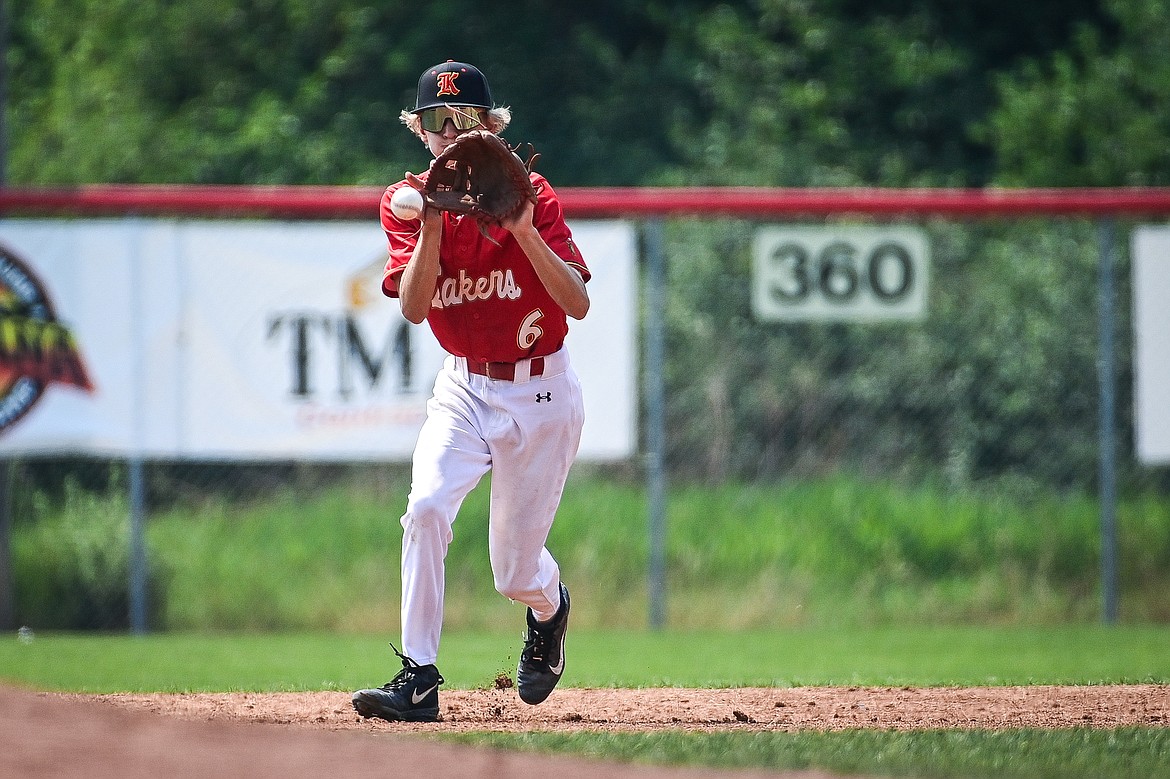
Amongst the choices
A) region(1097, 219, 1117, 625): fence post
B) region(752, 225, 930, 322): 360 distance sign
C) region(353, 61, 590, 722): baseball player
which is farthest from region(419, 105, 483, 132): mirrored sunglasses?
region(1097, 219, 1117, 625): fence post

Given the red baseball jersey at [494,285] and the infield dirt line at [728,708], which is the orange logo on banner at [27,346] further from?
the red baseball jersey at [494,285]

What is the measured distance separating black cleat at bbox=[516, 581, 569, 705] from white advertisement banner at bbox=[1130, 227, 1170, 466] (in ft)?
15.2

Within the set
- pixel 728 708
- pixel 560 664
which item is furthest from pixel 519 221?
pixel 728 708

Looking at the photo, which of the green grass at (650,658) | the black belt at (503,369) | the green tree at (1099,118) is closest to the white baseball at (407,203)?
the black belt at (503,369)

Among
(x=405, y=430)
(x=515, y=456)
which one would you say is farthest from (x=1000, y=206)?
(x=515, y=456)

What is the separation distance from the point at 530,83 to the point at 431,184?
40.2ft

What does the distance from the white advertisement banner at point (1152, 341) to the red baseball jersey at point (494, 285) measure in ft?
15.9

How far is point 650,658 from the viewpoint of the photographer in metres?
7.39

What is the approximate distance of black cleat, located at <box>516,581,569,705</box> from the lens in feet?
17.1

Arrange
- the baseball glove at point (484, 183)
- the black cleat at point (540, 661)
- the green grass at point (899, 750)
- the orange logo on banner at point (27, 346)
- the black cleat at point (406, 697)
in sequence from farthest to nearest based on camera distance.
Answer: the orange logo on banner at point (27, 346), the black cleat at point (540, 661), the black cleat at point (406, 697), the baseball glove at point (484, 183), the green grass at point (899, 750)

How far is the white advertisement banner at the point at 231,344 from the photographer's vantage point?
8.39 meters

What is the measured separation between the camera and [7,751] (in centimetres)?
344

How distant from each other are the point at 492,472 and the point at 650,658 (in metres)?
2.70

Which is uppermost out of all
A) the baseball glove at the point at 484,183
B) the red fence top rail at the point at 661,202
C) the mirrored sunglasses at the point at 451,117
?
the red fence top rail at the point at 661,202
